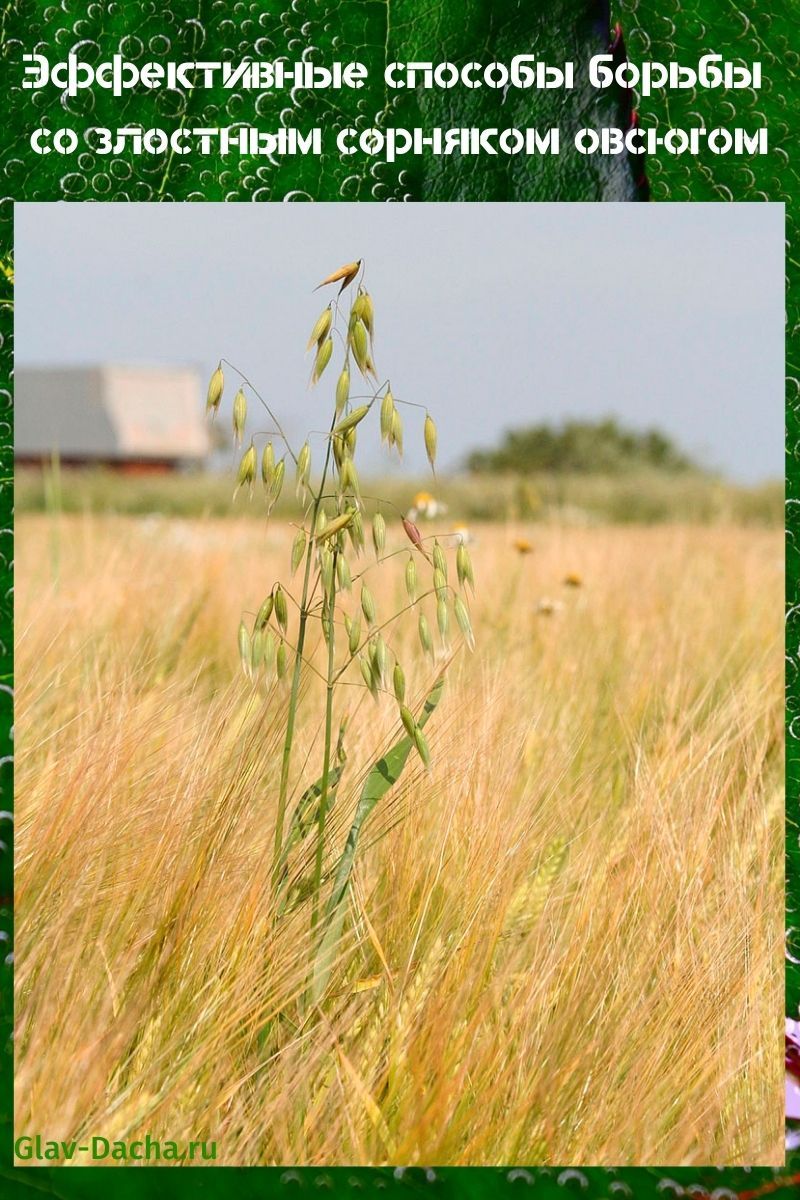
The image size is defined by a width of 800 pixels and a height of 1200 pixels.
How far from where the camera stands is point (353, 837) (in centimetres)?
134

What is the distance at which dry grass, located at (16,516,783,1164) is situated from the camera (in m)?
1.34

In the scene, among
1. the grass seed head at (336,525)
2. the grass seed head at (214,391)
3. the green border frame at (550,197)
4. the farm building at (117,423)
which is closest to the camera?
the grass seed head at (336,525)

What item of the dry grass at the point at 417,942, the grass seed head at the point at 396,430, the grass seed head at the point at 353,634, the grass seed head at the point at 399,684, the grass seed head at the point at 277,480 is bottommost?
the dry grass at the point at 417,942

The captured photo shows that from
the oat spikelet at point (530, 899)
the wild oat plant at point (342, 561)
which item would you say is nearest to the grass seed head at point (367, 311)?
the wild oat plant at point (342, 561)

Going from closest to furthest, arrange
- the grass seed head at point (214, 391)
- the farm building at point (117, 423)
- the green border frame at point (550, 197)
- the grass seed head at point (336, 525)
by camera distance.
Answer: the grass seed head at point (336, 525), the grass seed head at point (214, 391), the green border frame at point (550, 197), the farm building at point (117, 423)

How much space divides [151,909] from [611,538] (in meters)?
2.90

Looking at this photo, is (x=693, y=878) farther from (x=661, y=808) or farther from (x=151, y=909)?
(x=151, y=909)

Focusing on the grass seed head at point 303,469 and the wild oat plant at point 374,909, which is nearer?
the grass seed head at point 303,469

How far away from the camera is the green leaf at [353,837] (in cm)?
134

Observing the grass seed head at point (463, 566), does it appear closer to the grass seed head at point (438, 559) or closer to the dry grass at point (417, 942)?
the grass seed head at point (438, 559)

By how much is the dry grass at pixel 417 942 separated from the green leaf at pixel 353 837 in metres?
0.03

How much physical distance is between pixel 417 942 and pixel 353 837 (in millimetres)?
233

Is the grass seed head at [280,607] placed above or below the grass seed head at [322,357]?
below

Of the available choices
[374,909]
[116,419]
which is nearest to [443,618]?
[374,909]
